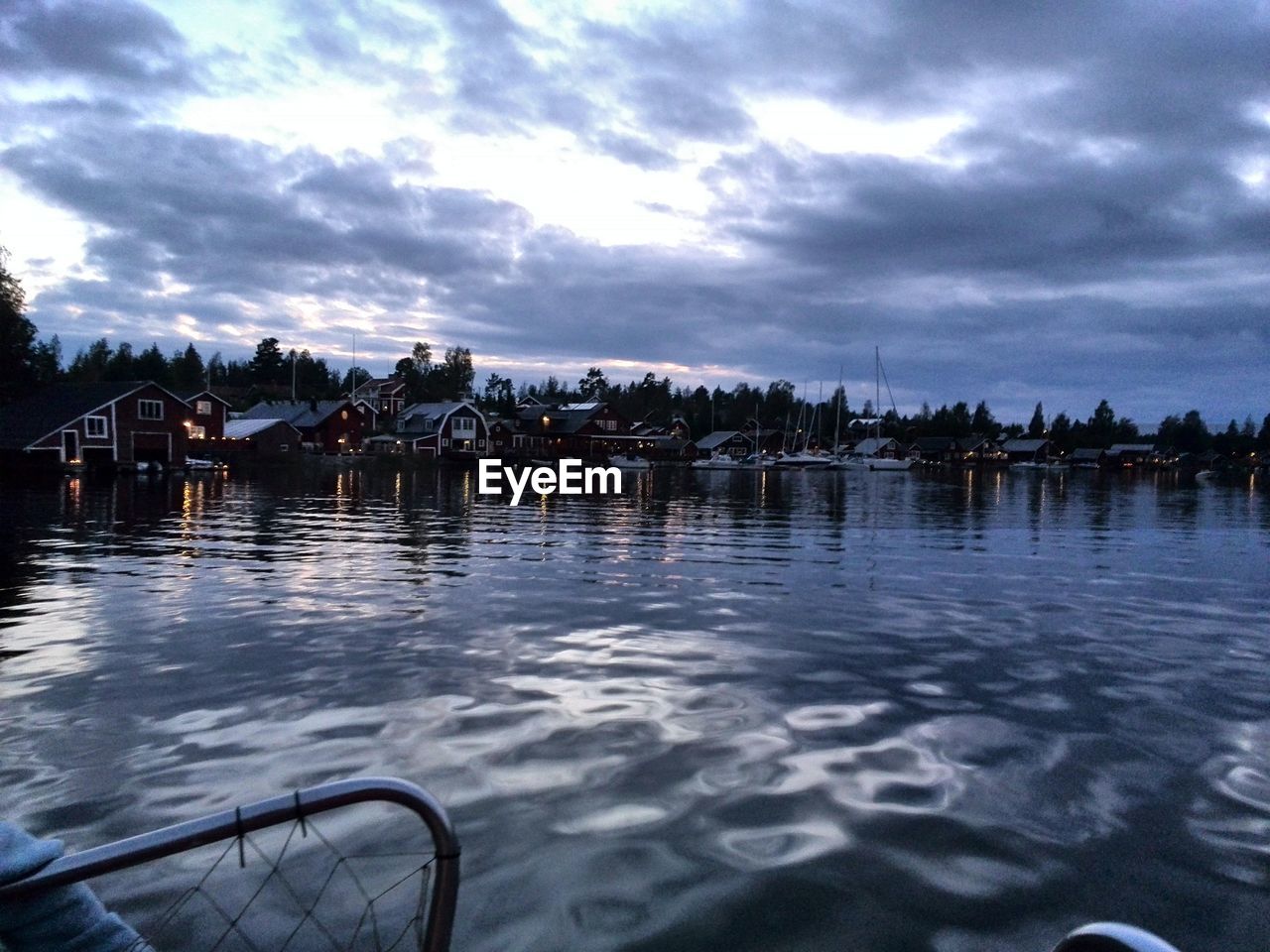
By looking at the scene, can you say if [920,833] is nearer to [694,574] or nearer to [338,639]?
[338,639]

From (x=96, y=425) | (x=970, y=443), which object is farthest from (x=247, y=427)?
(x=970, y=443)

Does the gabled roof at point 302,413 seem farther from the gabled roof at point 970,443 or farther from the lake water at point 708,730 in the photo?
the gabled roof at point 970,443

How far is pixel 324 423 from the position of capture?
3890 inches

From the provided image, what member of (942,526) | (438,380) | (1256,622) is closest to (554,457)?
(438,380)

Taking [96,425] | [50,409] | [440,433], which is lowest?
[96,425]

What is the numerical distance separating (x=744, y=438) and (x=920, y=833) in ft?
490

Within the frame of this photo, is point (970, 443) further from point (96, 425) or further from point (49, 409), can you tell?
point (49, 409)

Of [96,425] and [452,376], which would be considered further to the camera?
[452,376]

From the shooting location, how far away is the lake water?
5633 millimetres

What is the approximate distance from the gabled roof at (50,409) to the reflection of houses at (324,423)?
3210 centimetres

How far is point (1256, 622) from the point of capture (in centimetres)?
1408

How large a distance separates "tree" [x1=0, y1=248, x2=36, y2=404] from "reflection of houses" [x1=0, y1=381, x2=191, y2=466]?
341 cm

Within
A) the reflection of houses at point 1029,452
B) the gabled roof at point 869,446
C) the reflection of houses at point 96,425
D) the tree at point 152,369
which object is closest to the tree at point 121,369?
the tree at point 152,369

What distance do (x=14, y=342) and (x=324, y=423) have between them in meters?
34.5
